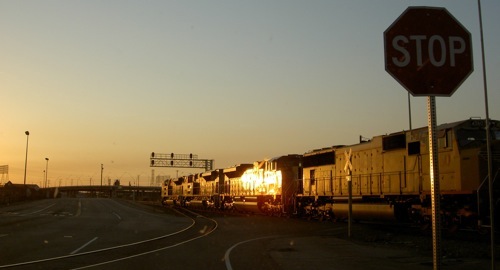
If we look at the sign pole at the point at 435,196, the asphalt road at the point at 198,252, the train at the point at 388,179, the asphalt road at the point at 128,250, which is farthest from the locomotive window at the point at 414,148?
the sign pole at the point at 435,196

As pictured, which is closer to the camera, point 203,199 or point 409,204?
point 409,204

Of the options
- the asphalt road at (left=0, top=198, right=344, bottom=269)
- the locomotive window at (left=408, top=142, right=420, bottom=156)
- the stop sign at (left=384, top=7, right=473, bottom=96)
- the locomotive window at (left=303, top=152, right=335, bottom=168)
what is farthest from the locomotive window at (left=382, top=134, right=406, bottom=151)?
the stop sign at (left=384, top=7, right=473, bottom=96)

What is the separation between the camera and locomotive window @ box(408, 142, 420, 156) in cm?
2068

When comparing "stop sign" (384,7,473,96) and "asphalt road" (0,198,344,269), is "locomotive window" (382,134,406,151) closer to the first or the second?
"asphalt road" (0,198,344,269)

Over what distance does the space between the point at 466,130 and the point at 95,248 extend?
47.0ft

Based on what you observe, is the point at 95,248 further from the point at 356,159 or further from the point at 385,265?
the point at 356,159

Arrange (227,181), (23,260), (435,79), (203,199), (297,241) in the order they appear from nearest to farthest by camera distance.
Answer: (435,79) < (23,260) < (297,241) < (227,181) < (203,199)

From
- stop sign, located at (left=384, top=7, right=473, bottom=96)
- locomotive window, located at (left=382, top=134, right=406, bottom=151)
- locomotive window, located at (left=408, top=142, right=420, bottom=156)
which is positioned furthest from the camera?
locomotive window, located at (left=382, top=134, right=406, bottom=151)

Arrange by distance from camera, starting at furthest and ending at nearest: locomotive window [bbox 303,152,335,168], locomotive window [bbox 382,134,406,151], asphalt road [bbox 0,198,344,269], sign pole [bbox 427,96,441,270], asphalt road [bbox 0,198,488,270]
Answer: locomotive window [bbox 303,152,335,168], locomotive window [bbox 382,134,406,151], asphalt road [bbox 0,198,344,269], asphalt road [bbox 0,198,488,270], sign pole [bbox 427,96,441,270]

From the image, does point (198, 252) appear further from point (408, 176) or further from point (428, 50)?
point (428, 50)

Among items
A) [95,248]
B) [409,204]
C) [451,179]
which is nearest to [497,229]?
Answer: [451,179]

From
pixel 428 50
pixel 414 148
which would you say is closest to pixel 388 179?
pixel 414 148

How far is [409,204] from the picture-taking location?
71.3ft

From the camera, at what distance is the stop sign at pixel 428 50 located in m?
4.65
